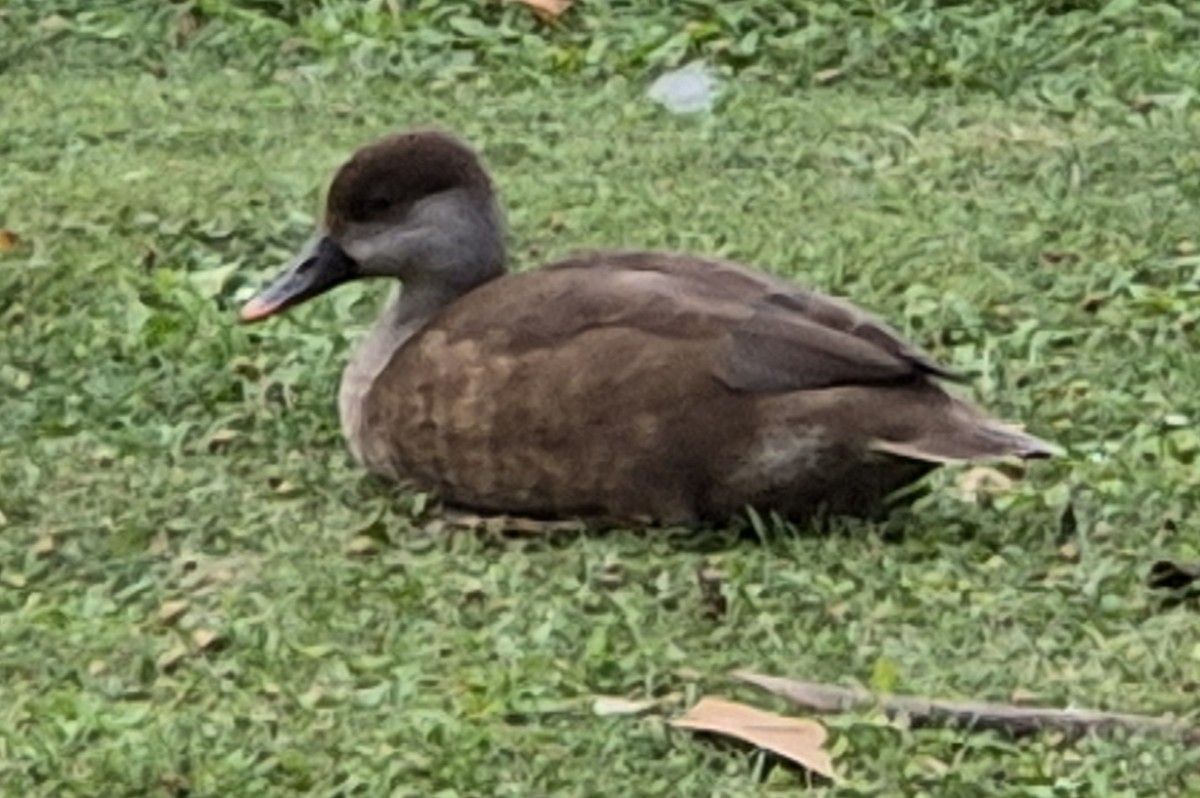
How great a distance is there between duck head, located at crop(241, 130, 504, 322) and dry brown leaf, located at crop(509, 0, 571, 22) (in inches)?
128

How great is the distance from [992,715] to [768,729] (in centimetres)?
34

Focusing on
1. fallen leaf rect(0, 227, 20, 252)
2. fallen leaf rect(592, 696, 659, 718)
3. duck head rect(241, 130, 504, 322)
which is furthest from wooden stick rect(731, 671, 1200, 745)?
fallen leaf rect(0, 227, 20, 252)

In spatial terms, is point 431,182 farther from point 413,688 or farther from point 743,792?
point 743,792

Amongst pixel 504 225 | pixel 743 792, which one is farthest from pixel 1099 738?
pixel 504 225

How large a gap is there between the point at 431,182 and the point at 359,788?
2.05 m

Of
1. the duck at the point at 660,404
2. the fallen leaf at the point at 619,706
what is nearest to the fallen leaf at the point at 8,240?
the duck at the point at 660,404

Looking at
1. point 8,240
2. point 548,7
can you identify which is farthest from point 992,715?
point 548,7

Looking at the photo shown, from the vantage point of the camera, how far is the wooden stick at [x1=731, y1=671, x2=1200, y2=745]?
5328 mm

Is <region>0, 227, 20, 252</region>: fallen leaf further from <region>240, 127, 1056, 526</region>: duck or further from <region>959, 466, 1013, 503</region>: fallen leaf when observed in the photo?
<region>959, 466, 1013, 503</region>: fallen leaf

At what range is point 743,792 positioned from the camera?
5.14 meters

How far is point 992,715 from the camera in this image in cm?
536

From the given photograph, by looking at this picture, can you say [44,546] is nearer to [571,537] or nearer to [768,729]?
[571,537]

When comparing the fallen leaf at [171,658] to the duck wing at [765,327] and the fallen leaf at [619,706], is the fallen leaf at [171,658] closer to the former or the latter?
the fallen leaf at [619,706]

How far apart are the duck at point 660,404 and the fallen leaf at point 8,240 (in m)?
1.74
